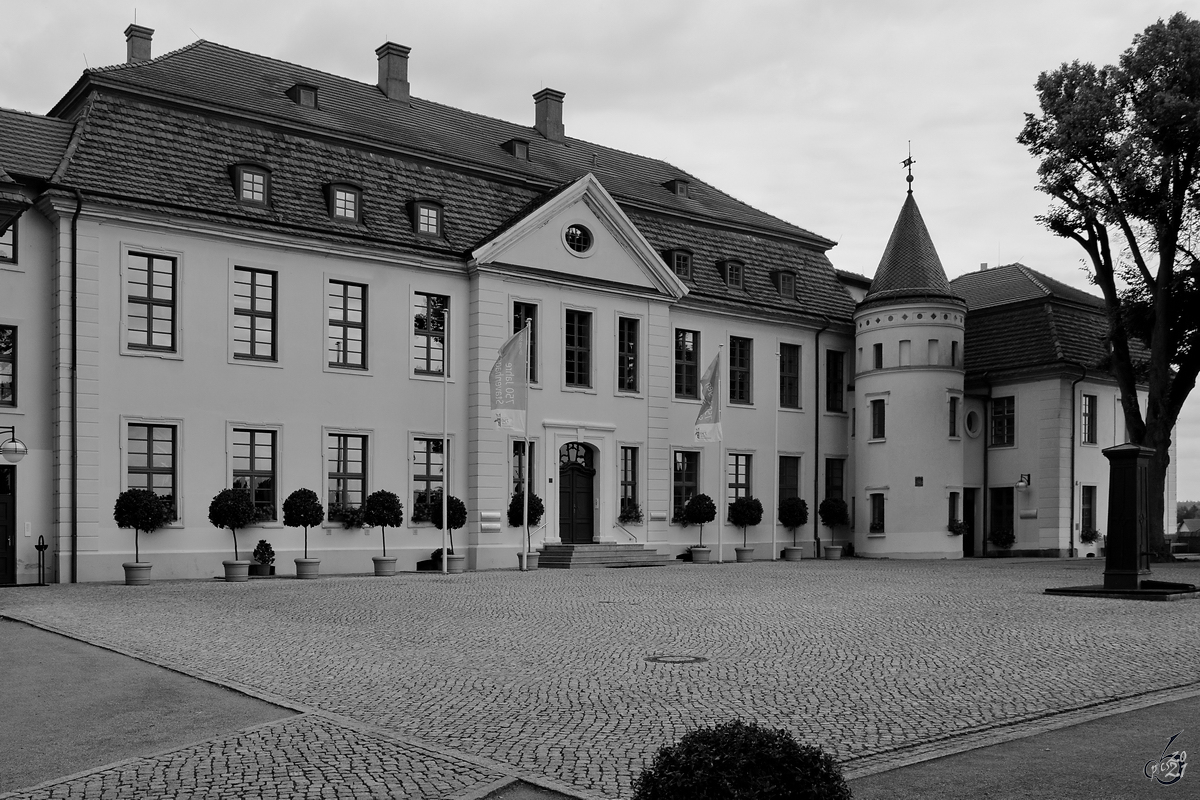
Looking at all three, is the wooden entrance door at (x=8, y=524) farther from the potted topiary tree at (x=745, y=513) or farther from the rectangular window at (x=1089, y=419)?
the rectangular window at (x=1089, y=419)

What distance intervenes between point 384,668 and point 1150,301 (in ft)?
95.9

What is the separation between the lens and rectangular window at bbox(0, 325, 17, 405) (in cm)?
2519

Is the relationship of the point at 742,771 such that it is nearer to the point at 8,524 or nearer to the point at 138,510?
the point at 138,510

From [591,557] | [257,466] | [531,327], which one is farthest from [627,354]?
[257,466]

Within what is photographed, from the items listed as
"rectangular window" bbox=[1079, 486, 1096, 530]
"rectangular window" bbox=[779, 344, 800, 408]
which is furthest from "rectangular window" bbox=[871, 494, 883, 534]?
"rectangular window" bbox=[1079, 486, 1096, 530]

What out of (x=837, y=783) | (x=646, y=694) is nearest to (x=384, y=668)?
(x=646, y=694)

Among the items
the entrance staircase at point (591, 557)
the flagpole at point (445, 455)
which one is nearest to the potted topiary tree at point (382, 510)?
the flagpole at point (445, 455)

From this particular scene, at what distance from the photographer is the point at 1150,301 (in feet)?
114

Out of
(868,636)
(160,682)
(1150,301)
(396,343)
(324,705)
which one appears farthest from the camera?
(1150,301)

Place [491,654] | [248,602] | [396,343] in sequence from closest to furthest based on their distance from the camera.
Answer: [491,654]
[248,602]
[396,343]

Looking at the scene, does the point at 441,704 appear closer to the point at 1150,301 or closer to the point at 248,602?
the point at 248,602

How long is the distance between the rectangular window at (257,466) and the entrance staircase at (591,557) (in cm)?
711

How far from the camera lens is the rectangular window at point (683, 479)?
3591 centimetres

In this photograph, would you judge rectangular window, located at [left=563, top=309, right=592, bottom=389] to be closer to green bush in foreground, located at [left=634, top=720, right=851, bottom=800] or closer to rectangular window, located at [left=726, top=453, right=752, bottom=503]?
rectangular window, located at [left=726, top=453, right=752, bottom=503]
